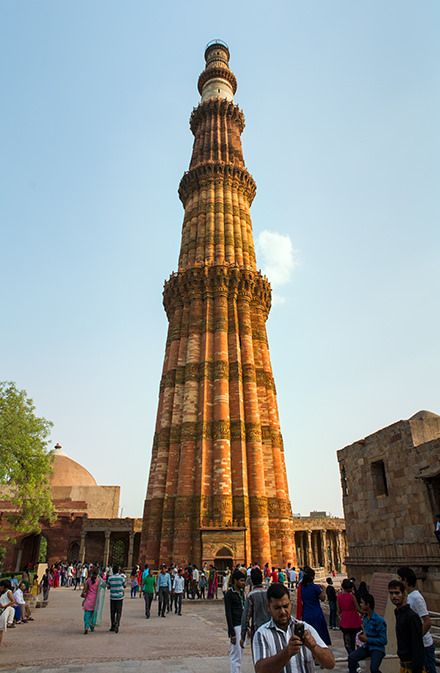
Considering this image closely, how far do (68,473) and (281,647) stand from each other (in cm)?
4623

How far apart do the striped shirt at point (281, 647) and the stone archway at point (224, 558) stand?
21.7 m

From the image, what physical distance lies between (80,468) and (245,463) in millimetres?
26556

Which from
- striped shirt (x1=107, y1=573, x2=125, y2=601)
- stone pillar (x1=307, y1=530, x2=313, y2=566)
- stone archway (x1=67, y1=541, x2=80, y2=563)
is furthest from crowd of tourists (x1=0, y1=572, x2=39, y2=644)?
stone pillar (x1=307, y1=530, x2=313, y2=566)

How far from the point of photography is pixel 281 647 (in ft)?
9.74

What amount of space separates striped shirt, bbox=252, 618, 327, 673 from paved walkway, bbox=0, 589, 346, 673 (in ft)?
16.5

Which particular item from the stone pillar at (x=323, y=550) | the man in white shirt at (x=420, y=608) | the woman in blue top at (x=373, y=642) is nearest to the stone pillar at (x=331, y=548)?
the stone pillar at (x=323, y=550)

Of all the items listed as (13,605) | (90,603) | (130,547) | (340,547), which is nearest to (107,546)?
(130,547)

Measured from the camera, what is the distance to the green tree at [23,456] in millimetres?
24469

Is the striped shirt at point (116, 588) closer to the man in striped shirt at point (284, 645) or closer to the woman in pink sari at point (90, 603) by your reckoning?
the woman in pink sari at point (90, 603)

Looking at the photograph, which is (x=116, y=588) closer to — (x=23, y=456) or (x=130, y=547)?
(x=23, y=456)

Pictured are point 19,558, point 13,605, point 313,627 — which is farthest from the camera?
point 19,558

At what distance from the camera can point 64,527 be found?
37.5m

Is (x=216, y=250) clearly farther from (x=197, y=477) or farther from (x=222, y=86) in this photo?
(x=222, y=86)

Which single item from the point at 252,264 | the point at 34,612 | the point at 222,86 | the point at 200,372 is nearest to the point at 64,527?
the point at 200,372
